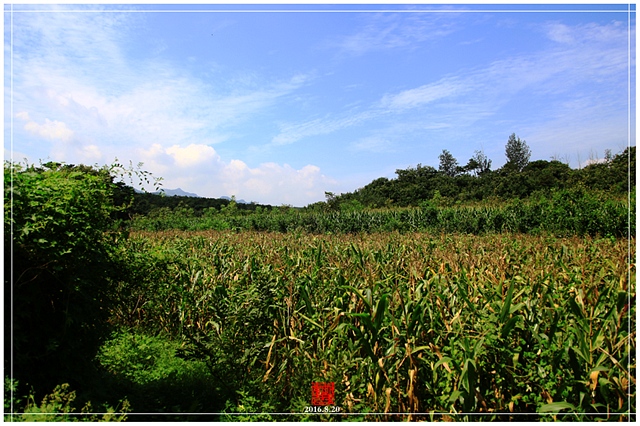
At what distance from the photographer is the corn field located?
2.81 metres

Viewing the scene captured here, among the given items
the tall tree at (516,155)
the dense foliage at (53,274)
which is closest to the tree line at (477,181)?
the tall tree at (516,155)

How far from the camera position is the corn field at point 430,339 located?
2811 millimetres

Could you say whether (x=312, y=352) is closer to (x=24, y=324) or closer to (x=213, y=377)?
(x=213, y=377)

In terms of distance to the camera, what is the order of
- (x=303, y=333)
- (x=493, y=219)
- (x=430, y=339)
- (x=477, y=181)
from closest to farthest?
(x=430, y=339) < (x=303, y=333) < (x=493, y=219) < (x=477, y=181)

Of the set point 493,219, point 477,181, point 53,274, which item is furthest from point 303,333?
point 477,181

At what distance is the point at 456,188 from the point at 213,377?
29799 millimetres

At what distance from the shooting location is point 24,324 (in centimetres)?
321

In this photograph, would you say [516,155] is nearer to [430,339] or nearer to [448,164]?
[448,164]

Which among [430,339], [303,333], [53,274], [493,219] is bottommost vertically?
[303,333]

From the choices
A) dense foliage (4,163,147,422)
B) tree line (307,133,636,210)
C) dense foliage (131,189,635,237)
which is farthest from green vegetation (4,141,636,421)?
tree line (307,133,636,210)

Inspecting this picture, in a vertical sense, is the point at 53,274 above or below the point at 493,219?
below

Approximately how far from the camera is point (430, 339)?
3.27 metres

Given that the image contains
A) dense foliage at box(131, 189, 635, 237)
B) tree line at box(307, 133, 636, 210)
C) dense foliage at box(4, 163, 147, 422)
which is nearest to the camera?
dense foliage at box(4, 163, 147, 422)

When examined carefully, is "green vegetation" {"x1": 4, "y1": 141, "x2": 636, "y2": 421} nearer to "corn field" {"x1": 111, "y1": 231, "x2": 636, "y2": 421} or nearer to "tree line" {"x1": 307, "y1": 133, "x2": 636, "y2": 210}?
"corn field" {"x1": 111, "y1": 231, "x2": 636, "y2": 421}
